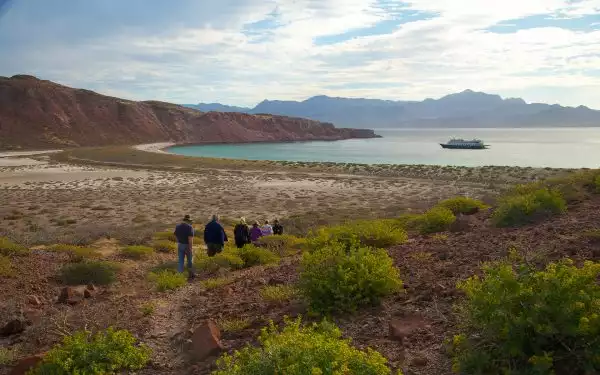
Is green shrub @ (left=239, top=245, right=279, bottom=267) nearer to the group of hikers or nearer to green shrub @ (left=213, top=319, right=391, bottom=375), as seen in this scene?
the group of hikers

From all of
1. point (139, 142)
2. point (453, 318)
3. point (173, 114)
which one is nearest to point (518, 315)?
point (453, 318)

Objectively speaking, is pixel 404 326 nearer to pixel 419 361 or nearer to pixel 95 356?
pixel 419 361

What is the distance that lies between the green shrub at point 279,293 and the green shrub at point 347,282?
2.40 ft

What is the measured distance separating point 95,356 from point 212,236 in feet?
23.3

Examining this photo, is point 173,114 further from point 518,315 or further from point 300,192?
point 518,315

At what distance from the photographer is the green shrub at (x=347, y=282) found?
6.39 metres

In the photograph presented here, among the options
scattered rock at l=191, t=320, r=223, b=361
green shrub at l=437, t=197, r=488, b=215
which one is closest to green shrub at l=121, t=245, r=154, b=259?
scattered rock at l=191, t=320, r=223, b=361

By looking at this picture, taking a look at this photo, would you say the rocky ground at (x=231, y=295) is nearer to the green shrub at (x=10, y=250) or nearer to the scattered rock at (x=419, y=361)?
the scattered rock at (x=419, y=361)

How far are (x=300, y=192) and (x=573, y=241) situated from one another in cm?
2408

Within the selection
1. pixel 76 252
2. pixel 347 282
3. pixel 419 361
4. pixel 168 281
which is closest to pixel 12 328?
pixel 168 281

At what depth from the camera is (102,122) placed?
117562 mm

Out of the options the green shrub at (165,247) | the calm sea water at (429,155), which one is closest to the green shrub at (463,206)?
the green shrub at (165,247)

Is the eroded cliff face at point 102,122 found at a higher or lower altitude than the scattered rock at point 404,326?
higher

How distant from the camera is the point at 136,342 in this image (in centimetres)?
668
